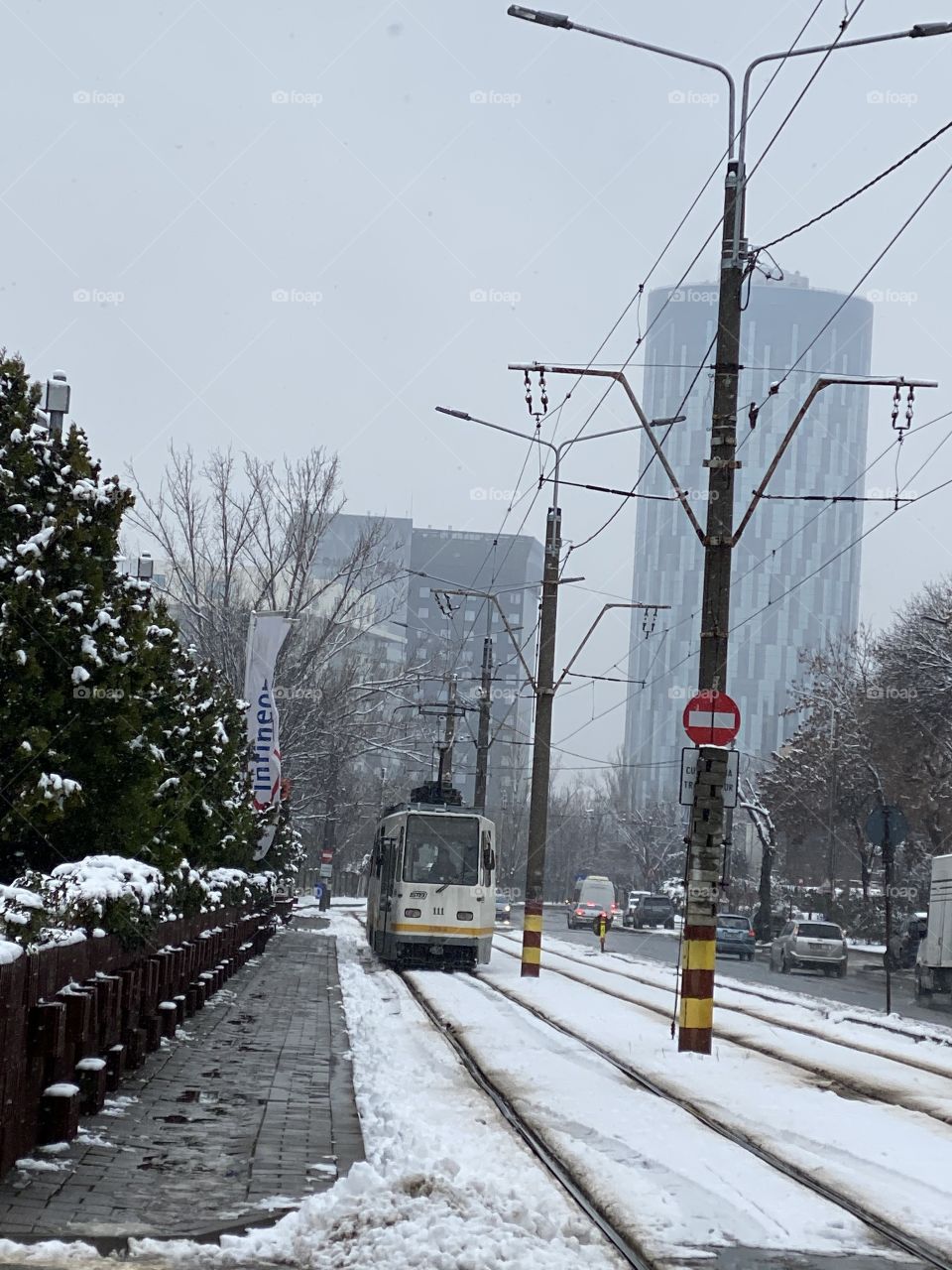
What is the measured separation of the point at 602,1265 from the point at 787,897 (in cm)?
7855

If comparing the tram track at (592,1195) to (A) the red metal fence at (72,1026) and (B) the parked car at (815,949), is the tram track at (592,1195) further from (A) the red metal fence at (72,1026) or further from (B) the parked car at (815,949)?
(B) the parked car at (815,949)

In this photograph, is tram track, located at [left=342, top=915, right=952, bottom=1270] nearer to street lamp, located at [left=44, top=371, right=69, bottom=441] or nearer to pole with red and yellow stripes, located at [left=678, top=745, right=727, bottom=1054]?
pole with red and yellow stripes, located at [left=678, top=745, right=727, bottom=1054]

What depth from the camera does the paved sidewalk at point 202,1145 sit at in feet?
25.0

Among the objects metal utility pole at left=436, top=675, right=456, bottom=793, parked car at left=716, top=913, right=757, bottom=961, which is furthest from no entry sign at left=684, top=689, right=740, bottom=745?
parked car at left=716, top=913, right=757, bottom=961

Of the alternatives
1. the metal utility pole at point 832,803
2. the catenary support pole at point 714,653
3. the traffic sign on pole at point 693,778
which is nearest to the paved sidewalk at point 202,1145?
the catenary support pole at point 714,653

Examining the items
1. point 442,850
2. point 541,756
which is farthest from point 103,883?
point 442,850

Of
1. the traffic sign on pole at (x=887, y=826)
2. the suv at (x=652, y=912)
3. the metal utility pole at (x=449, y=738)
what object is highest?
the metal utility pole at (x=449, y=738)

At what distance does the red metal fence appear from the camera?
8203mm

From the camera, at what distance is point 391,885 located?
108ft

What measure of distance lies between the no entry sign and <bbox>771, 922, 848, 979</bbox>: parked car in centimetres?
3046

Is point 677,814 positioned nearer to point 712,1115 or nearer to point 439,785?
point 439,785

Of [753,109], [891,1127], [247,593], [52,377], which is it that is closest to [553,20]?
[753,109]

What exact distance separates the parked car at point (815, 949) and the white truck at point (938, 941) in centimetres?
980

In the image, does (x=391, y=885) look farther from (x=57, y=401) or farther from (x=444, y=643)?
(x=444, y=643)
